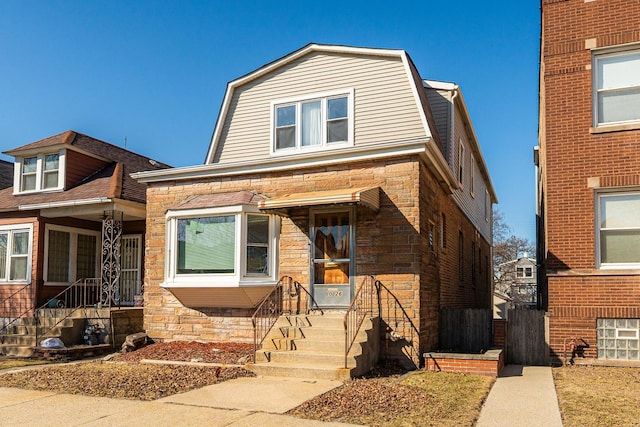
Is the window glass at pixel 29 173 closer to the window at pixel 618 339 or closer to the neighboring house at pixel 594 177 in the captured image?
the neighboring house at pixel 594 177

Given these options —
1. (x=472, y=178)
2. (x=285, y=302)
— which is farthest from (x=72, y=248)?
(x=472, y=178)

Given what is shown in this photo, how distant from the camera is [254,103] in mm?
15102

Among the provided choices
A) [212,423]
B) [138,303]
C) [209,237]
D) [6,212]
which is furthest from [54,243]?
[212,423]

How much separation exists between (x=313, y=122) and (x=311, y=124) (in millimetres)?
67

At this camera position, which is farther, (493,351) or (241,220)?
(241,220)

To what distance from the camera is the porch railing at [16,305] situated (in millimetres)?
17188

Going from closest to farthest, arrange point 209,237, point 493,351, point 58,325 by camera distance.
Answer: point 493,351 < point 209,237 < point 58,325

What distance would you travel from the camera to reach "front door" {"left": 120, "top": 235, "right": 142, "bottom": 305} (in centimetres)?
1841

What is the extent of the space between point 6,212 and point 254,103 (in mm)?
8726

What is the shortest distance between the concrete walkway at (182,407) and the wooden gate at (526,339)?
4769 millimetres

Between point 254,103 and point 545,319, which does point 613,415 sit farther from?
point 254,103

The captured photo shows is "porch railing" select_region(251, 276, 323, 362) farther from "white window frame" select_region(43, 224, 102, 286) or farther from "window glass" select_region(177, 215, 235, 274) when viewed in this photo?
"white window frame" select_region(43, 224, 102, 286)

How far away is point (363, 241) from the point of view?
39.4 ft

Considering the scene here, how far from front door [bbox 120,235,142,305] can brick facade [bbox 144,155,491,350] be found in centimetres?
409
